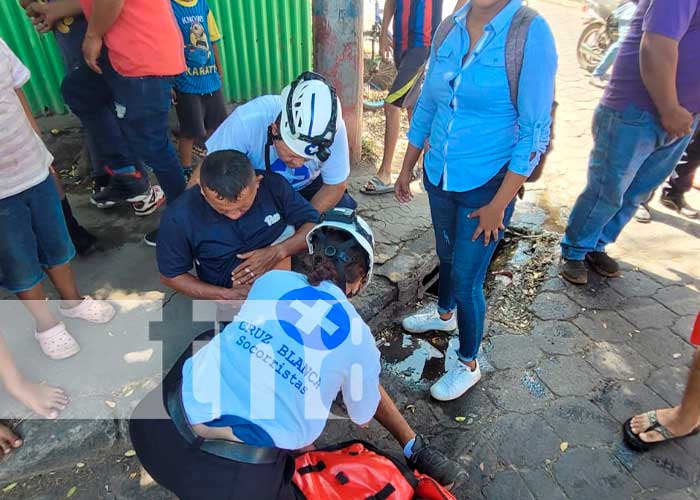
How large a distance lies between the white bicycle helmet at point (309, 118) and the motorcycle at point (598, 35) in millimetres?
6471

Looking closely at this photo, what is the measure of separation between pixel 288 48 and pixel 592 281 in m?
3.32

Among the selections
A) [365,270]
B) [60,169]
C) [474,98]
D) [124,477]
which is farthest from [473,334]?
[60,169]

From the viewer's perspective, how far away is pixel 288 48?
4.79 m

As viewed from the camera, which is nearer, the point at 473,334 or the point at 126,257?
the point at 473,334

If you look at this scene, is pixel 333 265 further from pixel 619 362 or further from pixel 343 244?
pixel 619 362

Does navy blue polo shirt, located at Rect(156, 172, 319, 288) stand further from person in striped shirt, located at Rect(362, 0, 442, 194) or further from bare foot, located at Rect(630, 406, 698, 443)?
bare foot, located at Rect(630, 406, 698, 443)

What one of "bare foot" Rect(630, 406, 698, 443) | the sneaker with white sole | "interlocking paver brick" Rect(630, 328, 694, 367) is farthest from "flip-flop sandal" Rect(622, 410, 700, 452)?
the sneaker with white sole

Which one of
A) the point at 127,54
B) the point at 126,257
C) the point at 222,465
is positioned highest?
the point at 127,54

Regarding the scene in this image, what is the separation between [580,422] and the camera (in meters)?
2.55

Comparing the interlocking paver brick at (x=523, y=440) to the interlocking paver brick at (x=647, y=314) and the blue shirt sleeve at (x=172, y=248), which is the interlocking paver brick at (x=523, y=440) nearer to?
the interlocking paver brick at (x=647, y=314)

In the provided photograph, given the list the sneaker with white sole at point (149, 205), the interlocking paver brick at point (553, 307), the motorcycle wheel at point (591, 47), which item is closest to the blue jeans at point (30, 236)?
the sneaker with white sole at point (149, 205)

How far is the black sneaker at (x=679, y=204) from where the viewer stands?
13.5 feet

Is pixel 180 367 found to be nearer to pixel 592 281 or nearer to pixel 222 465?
pixel 222 465

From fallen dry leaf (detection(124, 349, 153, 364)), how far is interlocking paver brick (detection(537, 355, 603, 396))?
207cm
